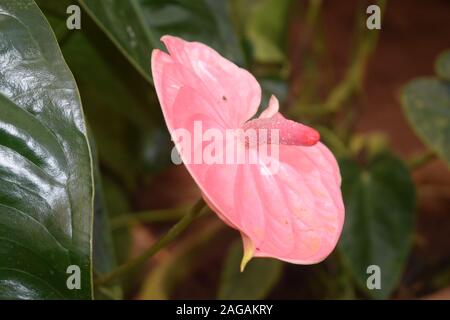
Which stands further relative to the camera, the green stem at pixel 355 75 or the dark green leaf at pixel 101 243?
the green stem at pixel 355 75

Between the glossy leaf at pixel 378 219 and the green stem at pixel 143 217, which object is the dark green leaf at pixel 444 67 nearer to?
the glossy leaf at pixel 378 219

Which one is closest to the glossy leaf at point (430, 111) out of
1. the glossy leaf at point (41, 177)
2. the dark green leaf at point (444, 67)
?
the dark green leaf at point (444, 67)

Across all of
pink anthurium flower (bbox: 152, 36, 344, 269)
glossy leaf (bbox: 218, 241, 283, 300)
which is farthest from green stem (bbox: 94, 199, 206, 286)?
glossy leaf (bbox: 218, 241, 283, 300)

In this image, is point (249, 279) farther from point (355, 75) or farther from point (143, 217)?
point (355, 75)

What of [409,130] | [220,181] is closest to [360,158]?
[409,130]

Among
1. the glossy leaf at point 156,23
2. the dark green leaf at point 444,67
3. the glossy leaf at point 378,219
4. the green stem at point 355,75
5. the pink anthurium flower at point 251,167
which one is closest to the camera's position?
the pink anthurium flower at point 251,167

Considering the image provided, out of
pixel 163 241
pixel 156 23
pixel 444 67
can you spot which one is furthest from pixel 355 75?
pixel 163 241
